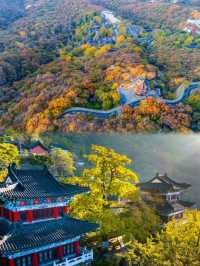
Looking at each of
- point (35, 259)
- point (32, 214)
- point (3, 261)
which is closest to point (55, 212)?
point (32, 214)

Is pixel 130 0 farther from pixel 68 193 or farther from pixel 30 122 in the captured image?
pixel 68 193

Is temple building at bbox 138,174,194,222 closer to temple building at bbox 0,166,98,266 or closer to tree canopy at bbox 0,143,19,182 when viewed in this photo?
tree canopy at bbox 0,143,19,182

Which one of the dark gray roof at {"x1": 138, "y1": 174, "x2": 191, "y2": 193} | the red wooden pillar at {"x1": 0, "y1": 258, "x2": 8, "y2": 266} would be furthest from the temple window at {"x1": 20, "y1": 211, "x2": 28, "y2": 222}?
the dark gray roof at {"x1": 138, "y1": 174, "x2": 191, "y2": 193}

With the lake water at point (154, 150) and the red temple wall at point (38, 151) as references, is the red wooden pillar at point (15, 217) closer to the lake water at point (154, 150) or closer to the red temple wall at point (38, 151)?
the red temple wall at point (38, 151)

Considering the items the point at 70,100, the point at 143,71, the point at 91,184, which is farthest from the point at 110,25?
the point at 91,184

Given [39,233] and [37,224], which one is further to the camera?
[37,224]

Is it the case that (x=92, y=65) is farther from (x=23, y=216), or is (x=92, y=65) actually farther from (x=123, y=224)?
(x=23, y=216)
